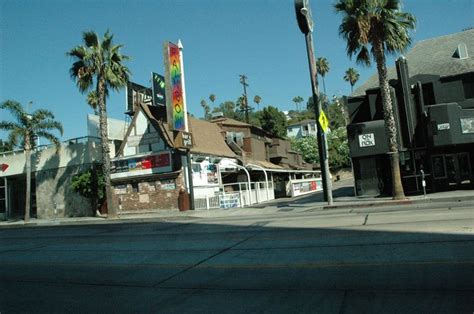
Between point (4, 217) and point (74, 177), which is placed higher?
point (74, 177)

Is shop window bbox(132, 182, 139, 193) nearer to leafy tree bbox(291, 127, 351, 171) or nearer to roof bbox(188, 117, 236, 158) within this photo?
roof bbox(188, 117, 236, 158)

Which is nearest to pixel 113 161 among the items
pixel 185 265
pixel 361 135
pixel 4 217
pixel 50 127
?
pixel 50 127

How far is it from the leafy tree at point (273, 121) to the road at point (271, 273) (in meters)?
61.6

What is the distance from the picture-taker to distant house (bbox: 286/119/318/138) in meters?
87.9

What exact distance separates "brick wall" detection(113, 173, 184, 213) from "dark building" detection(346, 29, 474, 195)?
39.6 feet

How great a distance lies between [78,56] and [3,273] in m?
21.6

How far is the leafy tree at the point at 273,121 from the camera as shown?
73544mm

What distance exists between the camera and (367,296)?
5449mm

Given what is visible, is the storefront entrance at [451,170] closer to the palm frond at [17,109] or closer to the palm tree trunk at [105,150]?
the palm tree trunk at [105,150]

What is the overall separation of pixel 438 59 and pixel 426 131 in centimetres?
673

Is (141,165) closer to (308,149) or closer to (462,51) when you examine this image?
(462,51)

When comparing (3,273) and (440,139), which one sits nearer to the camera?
(3,273)

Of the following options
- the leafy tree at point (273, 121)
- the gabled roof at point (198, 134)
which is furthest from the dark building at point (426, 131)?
the leafy tree at point (273, 121)

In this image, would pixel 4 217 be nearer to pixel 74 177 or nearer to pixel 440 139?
pixel 74 177
